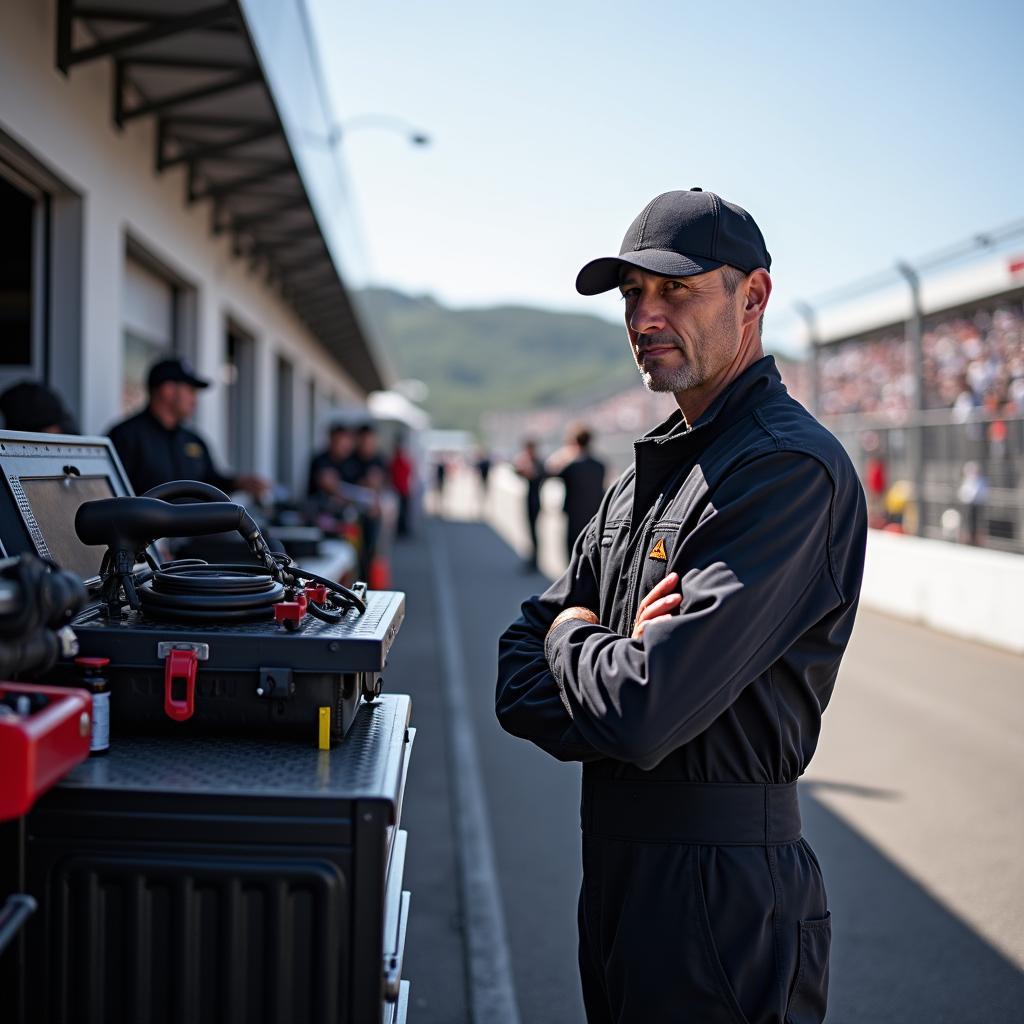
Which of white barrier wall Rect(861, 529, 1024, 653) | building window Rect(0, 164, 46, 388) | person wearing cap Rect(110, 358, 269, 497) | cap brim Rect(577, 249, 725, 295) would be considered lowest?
white barrier wall Rect(861, 529, 1024, 653)

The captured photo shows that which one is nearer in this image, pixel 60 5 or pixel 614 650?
pixel 614 650

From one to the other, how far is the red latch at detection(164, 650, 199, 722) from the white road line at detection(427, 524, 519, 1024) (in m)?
2.29

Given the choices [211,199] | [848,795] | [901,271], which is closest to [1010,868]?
[848,795]

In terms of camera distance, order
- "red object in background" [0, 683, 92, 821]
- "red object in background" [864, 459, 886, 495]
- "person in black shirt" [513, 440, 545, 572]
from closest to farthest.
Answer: "red object in background" [0, 683, 92, 821] < "red object in background" [864, 459, 886, 495] < "person in black shirt" [513, 440, 545, 572]

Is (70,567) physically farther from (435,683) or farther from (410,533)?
(410,533)

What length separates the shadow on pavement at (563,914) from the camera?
3682mm

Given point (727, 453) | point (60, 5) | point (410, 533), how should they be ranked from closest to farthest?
point (727, 453) < point (60, 5) < point (410, 533)

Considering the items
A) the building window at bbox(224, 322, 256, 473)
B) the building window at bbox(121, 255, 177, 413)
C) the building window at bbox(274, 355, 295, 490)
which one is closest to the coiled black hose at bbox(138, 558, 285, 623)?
the building window at bbox(121, 255, 177, 413)

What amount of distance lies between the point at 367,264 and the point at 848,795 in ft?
53.8

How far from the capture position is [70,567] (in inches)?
88.0

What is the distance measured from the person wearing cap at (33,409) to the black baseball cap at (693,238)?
138 inches

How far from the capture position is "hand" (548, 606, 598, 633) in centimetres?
219

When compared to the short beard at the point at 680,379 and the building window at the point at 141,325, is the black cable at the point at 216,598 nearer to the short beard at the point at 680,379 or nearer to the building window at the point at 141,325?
the short beard at the point at 680,379

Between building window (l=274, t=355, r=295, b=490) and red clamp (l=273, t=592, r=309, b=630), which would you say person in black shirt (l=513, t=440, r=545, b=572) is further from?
red clamp (l=273, t=592, r=309, b=630)
